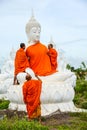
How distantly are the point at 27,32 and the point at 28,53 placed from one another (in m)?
1.13

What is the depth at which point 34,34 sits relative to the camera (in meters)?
15.2

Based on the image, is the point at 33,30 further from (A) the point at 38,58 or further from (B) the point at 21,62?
(B) the point at 21,62

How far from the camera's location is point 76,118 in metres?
12.4

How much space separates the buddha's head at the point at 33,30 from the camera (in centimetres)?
1513

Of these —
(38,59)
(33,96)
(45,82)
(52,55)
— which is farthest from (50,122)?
(52,55)

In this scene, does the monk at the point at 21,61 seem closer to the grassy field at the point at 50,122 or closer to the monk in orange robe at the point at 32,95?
the grassy field at the point at 50,122

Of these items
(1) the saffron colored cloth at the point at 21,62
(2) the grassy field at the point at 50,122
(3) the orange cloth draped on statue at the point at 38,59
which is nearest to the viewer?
(2) the grassy field at the point at 50,122

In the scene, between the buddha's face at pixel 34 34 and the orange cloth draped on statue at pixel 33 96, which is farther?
the buddha's face at pixel 34 34

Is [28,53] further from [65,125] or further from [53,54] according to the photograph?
[65,125]

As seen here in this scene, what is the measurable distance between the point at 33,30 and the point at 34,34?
0.55ft

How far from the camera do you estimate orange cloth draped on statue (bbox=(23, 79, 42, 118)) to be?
12250mm

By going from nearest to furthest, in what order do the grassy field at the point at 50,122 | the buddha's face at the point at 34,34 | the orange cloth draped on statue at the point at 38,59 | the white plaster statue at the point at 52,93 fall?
the grassy field at the point at 50,122 < the white plaster statue at the point at 52,93 < the orange cloth draped on statue at the point at 38,59 < the buddha's face at the point at 34,34

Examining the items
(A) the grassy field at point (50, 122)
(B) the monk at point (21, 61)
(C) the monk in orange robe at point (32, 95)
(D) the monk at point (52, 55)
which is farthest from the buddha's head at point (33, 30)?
(C) the monk in orange robe at point (32, 95)

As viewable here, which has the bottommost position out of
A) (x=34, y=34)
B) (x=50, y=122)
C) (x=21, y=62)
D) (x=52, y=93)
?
(x=50, y=122)
